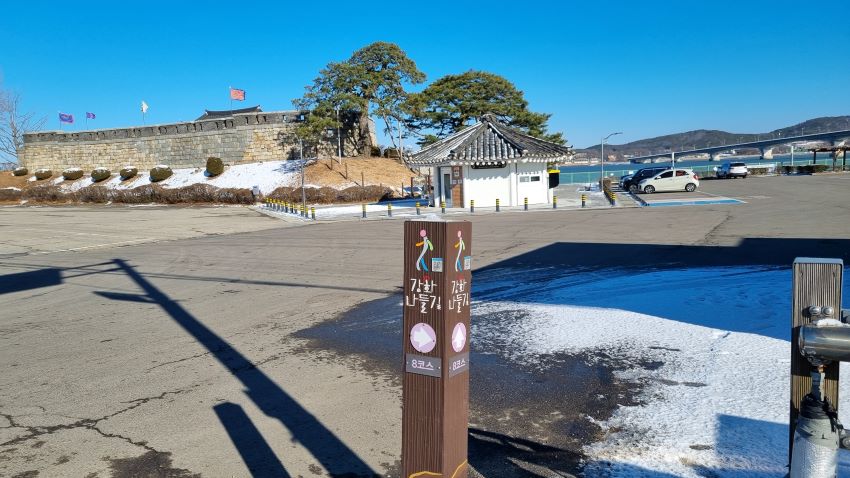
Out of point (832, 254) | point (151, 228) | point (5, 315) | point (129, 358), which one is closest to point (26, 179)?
point (151, 228)

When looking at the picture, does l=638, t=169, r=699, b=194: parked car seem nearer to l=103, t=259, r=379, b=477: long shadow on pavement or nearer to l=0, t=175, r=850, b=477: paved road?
l=0, t=175, r=850, b=477: paved road

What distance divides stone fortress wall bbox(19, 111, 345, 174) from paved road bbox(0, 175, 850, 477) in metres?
34.6

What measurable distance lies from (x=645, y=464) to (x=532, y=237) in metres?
14.2

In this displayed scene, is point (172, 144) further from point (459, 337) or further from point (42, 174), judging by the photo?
point (459, 337)

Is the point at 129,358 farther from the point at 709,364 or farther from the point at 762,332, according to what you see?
the point at 762,332

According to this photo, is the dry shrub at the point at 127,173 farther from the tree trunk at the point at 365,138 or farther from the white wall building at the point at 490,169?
the white wall building at the point at 490,169

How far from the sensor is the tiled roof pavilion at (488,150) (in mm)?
32562

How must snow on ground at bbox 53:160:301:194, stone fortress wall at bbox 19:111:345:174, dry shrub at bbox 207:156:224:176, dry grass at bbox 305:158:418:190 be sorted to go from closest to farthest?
dry grass at bbox 305:158:418:190 → snow on ground at bbox 53:160:301:194 → dry shrub at bbox 207:156:224:176 → stone fortress wall at bbox 19:111:345:174

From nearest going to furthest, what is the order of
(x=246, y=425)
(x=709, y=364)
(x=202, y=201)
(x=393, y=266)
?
(x=246, y=425) < (x=709, y=364) < (x=393, y=266) < (x=202, y=201)

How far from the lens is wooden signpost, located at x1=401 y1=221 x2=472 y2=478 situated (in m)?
3.03

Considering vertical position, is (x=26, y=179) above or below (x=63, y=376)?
above

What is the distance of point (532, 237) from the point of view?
1800 centimetres

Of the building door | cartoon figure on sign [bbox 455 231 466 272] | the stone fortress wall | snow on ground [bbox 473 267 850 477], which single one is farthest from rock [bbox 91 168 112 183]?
cartoon figure on sign [bbox 455 231 466 272]

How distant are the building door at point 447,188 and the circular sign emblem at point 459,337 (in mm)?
30783
